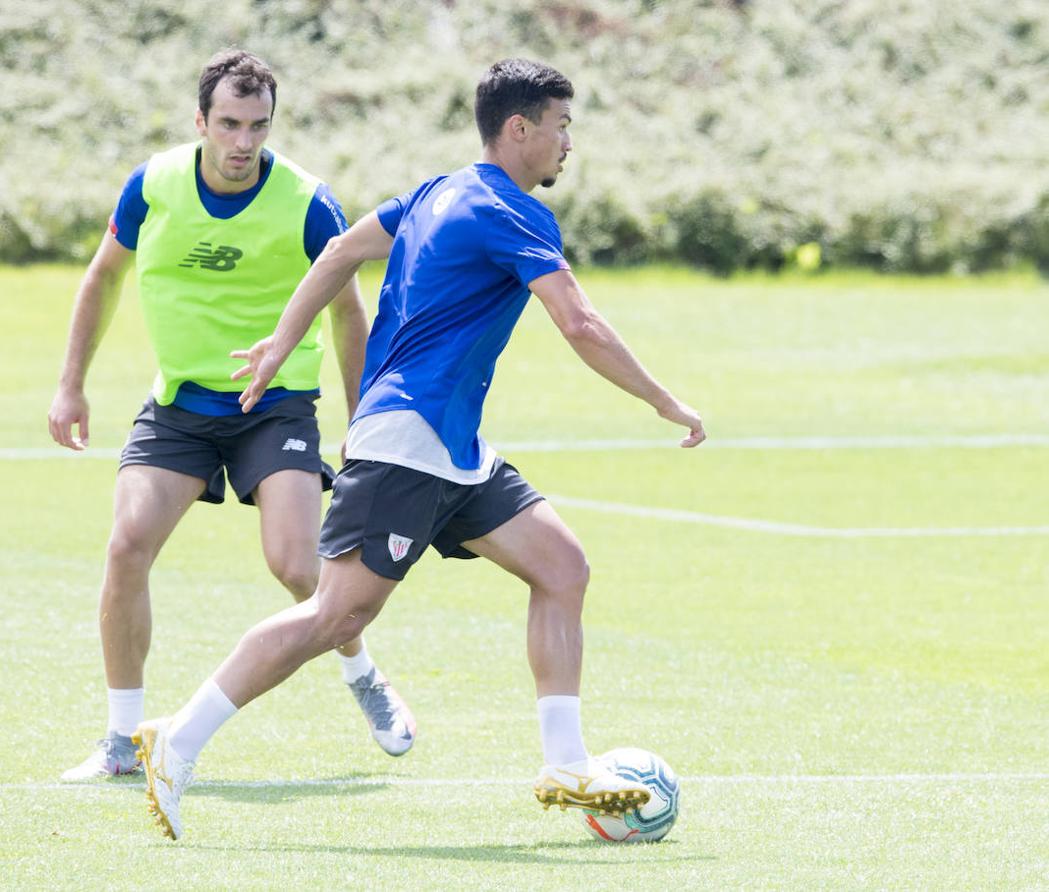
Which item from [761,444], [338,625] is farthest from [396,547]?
[761,444]

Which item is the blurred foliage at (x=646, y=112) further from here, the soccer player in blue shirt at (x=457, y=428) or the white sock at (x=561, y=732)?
the white sock at (x=561, y=732)

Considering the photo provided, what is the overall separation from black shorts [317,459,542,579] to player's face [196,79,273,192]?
1.42 meters

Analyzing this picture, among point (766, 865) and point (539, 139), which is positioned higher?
point (539, 139)

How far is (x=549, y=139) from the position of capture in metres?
5.98

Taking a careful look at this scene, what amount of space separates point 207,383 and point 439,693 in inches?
71.7

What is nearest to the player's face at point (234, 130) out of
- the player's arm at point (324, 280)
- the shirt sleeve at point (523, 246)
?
the player's arm at point (324, 280)

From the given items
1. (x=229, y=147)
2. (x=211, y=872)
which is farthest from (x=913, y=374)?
(x=211, y=872)

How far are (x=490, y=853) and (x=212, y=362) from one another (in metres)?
2.23

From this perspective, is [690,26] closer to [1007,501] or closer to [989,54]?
[989,54]

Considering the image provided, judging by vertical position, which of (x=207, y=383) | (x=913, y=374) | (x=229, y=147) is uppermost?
(x=229, y=147)

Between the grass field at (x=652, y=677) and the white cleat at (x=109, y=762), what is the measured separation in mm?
91

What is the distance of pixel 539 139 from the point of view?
5.97 metres

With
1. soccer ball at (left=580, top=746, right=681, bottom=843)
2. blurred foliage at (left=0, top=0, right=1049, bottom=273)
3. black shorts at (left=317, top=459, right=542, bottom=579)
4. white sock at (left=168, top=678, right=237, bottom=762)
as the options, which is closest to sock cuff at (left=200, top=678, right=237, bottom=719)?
white sock at (left=168, top=678, right=237, bottom=762)

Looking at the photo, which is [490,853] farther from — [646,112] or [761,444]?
[646,112]
